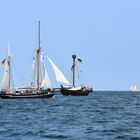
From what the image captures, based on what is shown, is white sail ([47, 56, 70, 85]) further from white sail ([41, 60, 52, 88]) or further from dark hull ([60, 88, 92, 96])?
dark hull ([60, 88, 92, 96])

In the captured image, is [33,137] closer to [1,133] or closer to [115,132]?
[1,133]

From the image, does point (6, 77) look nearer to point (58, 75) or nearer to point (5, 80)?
point (5, 80)

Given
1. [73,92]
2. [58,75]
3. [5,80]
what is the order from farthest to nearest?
[73,92]
[58,75]
[5,80]

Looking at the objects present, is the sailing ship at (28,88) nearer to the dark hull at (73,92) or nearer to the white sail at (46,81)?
the white sail at (46,81)

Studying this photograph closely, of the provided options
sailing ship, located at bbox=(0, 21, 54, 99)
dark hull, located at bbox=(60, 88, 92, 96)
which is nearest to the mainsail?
sailing ship, located at bbox=(0, 21, 54, 99)

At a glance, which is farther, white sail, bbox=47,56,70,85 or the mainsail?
white sail, bbox=47,56,70,85

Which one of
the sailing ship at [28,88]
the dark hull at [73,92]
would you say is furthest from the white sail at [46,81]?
the dark hull at [73,92]

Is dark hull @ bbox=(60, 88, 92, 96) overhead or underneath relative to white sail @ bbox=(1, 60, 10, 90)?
underneath

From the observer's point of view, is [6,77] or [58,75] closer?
[6,77]

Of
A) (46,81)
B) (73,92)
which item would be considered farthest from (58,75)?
(73,92)

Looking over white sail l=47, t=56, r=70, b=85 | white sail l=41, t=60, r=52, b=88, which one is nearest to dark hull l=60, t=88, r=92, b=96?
white sail l=47, t=56, r=70, b=85

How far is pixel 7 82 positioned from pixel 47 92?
31.8ft

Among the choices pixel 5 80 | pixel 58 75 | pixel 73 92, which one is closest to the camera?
pixel 5 80

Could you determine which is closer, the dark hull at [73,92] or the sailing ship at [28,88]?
the sailing ship at [28,88]
